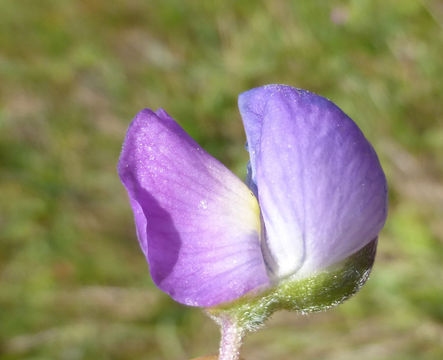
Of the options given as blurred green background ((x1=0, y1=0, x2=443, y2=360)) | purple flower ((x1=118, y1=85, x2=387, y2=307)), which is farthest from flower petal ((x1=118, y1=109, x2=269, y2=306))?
blurred green background ((x1=0, y1=0, x2=443, y2=360))

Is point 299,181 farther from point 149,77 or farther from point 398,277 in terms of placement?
point 149,77

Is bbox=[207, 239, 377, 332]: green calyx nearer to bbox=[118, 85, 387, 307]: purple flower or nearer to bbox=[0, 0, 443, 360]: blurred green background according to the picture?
bbox=[118, 85, 387, 307]: purple flower

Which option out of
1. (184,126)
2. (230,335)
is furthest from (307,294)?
(184,126)

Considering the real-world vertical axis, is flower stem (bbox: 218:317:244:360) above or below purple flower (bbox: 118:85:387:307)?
below

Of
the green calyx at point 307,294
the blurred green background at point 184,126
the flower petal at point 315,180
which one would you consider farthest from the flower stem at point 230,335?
the blurred green background at point 184,126

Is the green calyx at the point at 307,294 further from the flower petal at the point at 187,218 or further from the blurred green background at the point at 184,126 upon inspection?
the blurred green background at the point at 184,126
